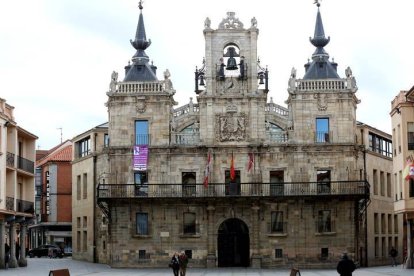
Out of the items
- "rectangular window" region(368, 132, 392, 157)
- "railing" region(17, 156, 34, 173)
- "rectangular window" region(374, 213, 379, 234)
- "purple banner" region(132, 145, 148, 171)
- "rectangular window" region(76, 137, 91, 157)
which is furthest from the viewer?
"rectangular window" region(76, 137, 91, 157)

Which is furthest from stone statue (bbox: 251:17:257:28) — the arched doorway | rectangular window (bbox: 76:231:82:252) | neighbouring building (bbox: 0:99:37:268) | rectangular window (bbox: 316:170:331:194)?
rectangular window (bbox: 76:231:82:252)

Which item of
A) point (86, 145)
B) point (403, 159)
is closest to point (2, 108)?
point (86, 145)

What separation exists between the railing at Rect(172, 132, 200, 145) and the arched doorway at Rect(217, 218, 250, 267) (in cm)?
669

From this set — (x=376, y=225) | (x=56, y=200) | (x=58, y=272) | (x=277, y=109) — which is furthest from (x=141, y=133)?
(x=58, y=272)

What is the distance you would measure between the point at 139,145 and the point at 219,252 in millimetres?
10113

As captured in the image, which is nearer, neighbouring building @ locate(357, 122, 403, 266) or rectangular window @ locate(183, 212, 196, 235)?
rectangular window @ locate(183, 212, 196, 235)

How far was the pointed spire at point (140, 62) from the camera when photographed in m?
71.8

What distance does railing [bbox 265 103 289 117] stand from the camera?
2798 inches

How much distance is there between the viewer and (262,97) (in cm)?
6981

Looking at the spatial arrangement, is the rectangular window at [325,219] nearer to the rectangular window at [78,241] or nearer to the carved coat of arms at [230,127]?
the carved coat of arms at [230,127]

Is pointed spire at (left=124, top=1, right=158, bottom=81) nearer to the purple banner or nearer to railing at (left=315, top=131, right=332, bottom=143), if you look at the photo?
the purple banner

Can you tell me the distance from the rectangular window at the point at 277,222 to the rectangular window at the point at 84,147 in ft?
69.1

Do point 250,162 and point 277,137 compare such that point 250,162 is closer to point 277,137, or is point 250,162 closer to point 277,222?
point 277,137

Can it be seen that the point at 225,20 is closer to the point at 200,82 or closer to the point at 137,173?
the point at 200,82
